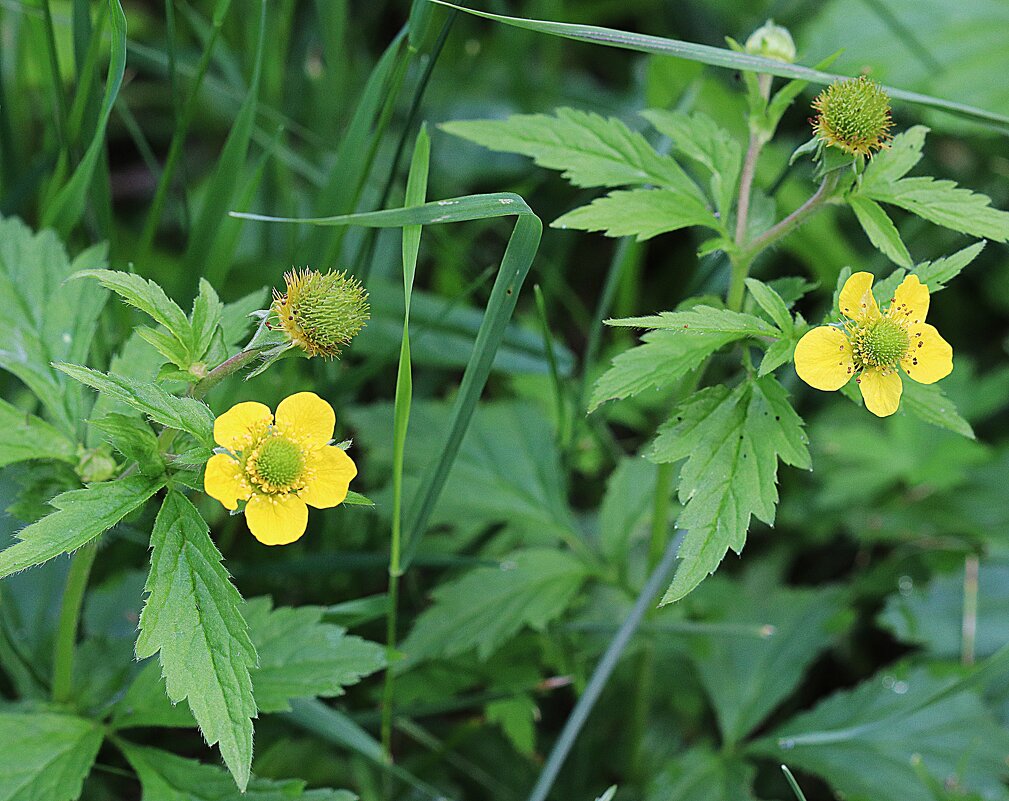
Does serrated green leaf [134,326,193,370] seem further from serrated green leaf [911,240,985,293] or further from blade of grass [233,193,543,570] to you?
serrated green leaf [911,240,985,293]

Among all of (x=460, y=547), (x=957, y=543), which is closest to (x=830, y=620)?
(x=957, y=543)

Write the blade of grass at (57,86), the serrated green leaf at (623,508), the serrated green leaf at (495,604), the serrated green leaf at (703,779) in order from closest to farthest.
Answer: the blade of grass at (57,86) < the serrated green leaf at (495,604) < the serrated green leaf at (703,779) < the serrated green leaf at (623,508)

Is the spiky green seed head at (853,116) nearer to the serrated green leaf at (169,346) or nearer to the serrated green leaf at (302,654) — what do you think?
the serrated green leaf at (169,346)

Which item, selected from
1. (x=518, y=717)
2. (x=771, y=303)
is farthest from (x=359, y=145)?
(x=518, y=717)

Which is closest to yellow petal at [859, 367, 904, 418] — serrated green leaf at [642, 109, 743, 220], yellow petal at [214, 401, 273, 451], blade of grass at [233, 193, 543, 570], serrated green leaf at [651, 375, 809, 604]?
serrated green leaf at [651, 375, 809, 604]

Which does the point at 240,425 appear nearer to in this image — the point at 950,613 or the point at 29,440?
the point at 29,440

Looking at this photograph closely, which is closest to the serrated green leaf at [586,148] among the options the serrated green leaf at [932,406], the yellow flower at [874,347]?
the yellow flower at [874,347]

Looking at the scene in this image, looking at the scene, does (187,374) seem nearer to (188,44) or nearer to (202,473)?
(202,473)
